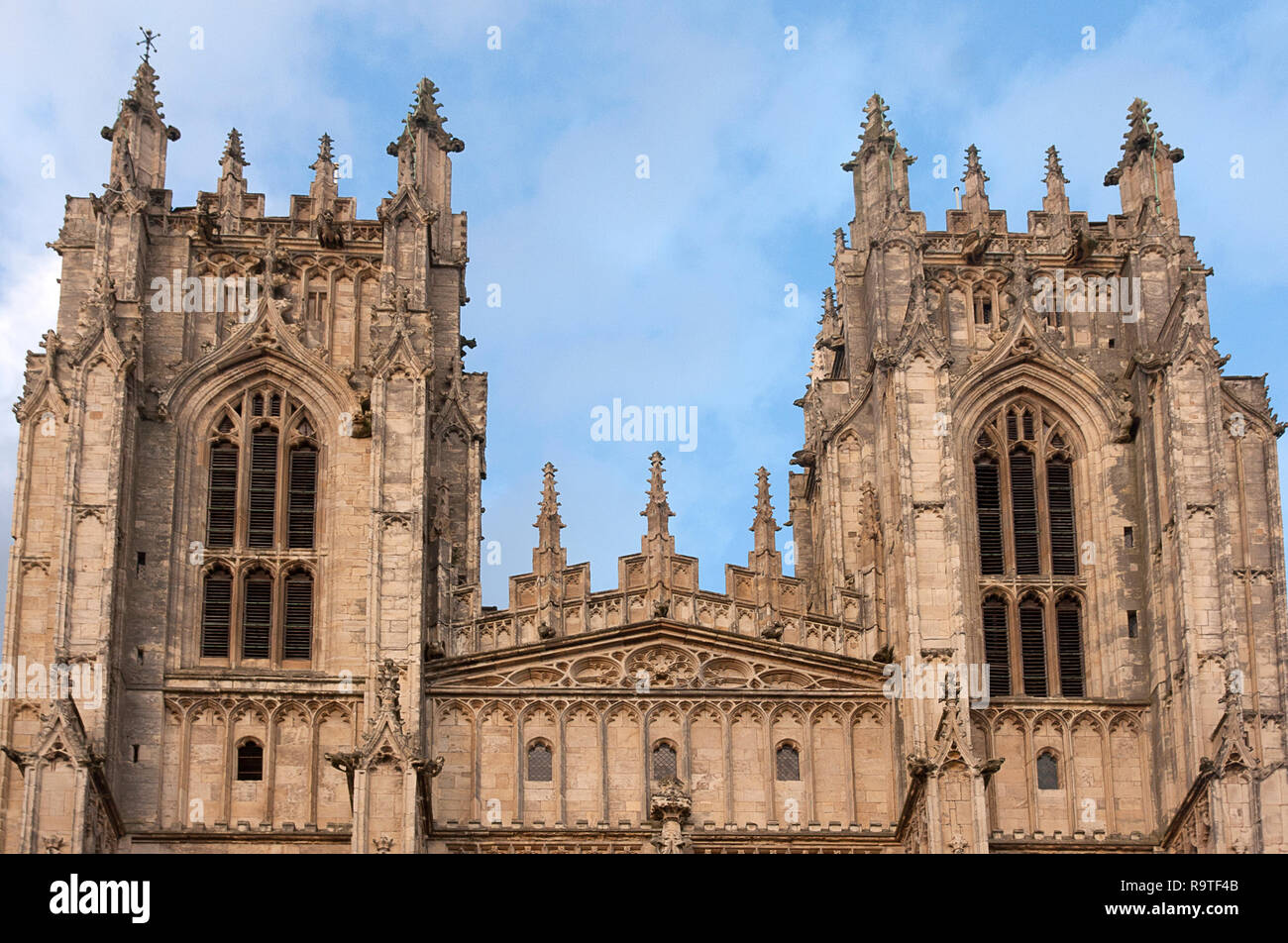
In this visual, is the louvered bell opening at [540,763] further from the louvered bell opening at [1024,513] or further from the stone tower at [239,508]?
the louvered bell opening at [1024,513]

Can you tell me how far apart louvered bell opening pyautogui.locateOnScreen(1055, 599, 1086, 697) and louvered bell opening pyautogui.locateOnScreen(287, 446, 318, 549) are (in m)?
12.5

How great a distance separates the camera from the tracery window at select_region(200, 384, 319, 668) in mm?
45406

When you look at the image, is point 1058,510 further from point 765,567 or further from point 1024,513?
point 765,567

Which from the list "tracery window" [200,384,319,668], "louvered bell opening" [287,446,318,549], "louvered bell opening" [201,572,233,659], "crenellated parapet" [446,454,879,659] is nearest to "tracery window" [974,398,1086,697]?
"crenellated parapet" [446,454,879,659]

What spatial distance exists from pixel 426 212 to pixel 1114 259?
12207mm

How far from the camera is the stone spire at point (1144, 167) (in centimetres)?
5009

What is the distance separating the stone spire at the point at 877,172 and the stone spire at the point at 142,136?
12.3 m

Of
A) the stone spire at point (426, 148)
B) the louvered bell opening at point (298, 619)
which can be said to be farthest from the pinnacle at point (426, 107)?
the louvered bell opening at point (298, 619)

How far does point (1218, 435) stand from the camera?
151 ft

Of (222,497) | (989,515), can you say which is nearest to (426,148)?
(222,497)

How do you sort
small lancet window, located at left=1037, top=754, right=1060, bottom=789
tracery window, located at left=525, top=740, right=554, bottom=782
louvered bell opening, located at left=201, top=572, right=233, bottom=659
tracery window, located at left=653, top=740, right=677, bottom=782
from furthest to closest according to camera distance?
louvered bell opening, located at left=201, top=572, right=233, bottom=659
small lancet window, located at left=1037, top=754, right=1060, bottom=789
tracery window, located at left=653, top=740, right=677, bottom=782
tracery window, located at left=525, top=740, right=554, bottom=782

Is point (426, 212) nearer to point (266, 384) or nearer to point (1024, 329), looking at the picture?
point (266, 384)

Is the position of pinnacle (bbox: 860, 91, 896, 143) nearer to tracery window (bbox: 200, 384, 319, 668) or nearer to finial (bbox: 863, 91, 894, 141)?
finial (bbox: 863, 91, 894, 141)
